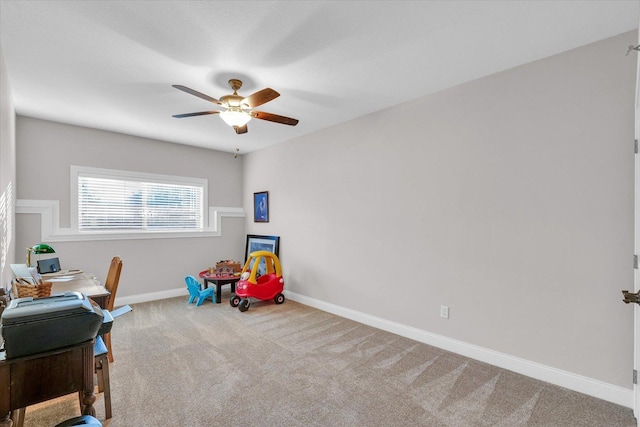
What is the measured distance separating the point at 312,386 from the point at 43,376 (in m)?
1.77

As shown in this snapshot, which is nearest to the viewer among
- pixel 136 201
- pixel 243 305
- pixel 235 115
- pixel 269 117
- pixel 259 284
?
pixel 235 115

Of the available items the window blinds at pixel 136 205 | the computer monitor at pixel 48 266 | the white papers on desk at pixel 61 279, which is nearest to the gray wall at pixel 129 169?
the window blinds at pixel 136 205

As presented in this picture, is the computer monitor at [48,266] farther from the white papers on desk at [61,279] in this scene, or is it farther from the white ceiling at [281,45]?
the white ceiling at [281,45]

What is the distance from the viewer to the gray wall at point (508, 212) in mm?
2270

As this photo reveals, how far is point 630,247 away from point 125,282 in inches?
227

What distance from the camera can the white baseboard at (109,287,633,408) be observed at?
88.3 inches

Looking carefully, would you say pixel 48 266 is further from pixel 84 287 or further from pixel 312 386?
→ pixel 312 386

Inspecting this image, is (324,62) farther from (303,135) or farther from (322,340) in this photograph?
(322,340)

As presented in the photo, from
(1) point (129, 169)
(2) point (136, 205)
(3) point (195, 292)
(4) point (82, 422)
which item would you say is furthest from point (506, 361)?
(1) point (129, 169)

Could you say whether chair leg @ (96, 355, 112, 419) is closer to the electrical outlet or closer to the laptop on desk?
the laptop on desk

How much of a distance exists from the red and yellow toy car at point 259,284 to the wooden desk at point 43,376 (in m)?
3.15

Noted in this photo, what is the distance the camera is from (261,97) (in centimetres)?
264

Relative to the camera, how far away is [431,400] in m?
2.26

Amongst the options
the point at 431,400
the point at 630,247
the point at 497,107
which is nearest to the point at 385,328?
the point at 431,400
